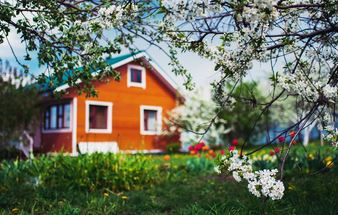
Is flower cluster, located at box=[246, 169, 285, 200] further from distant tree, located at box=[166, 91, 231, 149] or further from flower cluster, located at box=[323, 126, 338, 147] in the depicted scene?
distant tree, located at box=[166, 91, 231, 149]

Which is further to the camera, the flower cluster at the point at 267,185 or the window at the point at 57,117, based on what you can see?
the window at the point at 57,117

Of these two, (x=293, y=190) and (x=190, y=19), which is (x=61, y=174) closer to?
(x=293, y=190)

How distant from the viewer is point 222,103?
493 centimetres

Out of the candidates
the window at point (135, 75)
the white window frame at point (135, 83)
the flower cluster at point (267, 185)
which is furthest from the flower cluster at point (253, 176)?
the window at point (135, 75)

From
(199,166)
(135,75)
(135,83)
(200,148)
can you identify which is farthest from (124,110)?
(199,166)

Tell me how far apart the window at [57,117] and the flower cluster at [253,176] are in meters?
17.8

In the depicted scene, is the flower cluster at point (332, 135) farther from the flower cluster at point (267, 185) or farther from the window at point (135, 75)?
the window at point (135, 75)

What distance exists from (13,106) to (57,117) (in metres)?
5.73

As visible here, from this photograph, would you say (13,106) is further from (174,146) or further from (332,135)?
(332,135)

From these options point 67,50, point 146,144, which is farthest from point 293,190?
point 146,144

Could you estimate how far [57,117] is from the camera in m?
21.9

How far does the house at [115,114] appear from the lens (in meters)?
20.6

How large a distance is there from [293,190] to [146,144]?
1692 cm

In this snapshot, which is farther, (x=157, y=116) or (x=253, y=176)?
(x=157, y=116)
